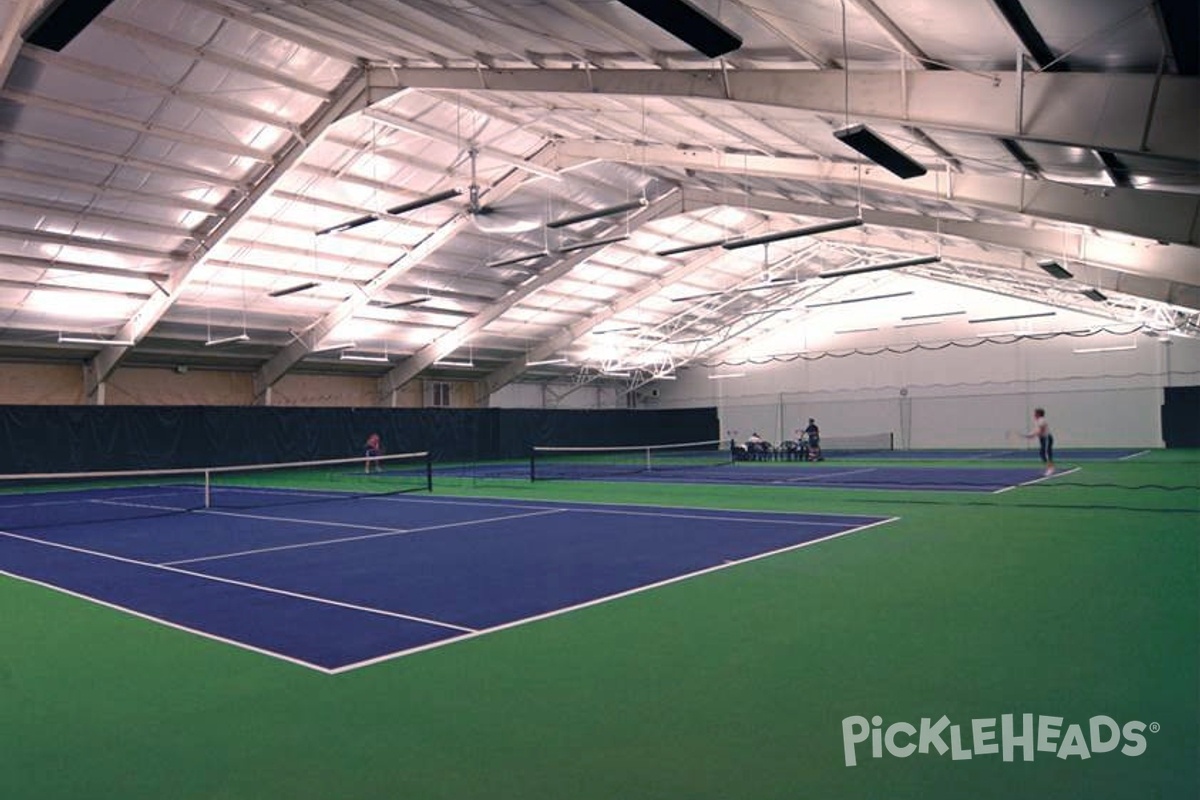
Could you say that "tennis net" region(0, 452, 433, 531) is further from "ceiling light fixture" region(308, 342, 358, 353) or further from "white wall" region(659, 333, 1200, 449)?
"white wall" region(659, 333, 1200, 449)

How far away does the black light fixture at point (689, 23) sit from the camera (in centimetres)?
692

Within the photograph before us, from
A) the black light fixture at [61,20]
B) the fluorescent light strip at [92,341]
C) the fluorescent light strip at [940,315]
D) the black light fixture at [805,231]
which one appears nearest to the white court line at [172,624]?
the black light fixture at [61,20]

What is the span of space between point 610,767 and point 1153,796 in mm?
1941

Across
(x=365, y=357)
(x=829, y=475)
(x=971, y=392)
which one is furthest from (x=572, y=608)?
(x=971, y=392)

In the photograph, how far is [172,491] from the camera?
21047mm

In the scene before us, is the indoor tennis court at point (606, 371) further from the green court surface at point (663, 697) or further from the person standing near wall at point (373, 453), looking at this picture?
the person standing near wall at point (373, 453)

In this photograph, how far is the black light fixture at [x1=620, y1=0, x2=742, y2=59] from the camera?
22.7 feet

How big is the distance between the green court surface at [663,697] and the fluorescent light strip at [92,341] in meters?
19.7

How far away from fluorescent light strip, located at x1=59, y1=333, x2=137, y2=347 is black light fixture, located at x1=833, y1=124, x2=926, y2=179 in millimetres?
22617

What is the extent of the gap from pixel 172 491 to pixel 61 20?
1561 cm

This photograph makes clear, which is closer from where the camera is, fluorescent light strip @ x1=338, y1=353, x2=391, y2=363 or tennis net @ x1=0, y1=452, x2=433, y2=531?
tennis net @ x1=0, y1=452, x2=433, y2=531

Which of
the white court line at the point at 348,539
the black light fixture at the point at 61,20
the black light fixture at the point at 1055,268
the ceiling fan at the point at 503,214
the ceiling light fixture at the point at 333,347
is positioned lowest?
the white court line at the point at 348,539

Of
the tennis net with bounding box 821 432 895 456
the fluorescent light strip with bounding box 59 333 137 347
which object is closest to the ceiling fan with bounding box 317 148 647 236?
the fluorescent light strip with bounding box 59 333 137 347

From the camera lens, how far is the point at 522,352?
1480 inches
